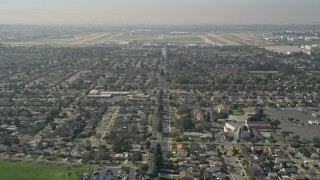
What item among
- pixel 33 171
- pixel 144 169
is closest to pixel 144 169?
pixel 144 169

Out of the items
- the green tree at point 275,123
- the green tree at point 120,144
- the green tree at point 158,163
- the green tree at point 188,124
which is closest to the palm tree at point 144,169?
the green tree at point 158,163

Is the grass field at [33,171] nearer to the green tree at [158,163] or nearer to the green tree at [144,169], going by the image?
the green tree at [144,169]

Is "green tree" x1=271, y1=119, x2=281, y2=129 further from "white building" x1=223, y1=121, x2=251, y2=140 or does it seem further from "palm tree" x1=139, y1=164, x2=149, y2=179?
"palm tree" x1=139, y1=164, x2=149, y2=179

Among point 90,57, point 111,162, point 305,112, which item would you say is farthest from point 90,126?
point 90,57

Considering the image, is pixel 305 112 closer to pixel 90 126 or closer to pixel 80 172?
pixel 90 126

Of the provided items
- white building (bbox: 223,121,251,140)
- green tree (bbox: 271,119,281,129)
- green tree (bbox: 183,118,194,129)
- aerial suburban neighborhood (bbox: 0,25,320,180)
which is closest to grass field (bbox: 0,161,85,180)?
aerial suburban neighborhood (bbox: 0,25,320,180)

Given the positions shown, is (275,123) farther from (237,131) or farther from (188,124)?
(188,124)
